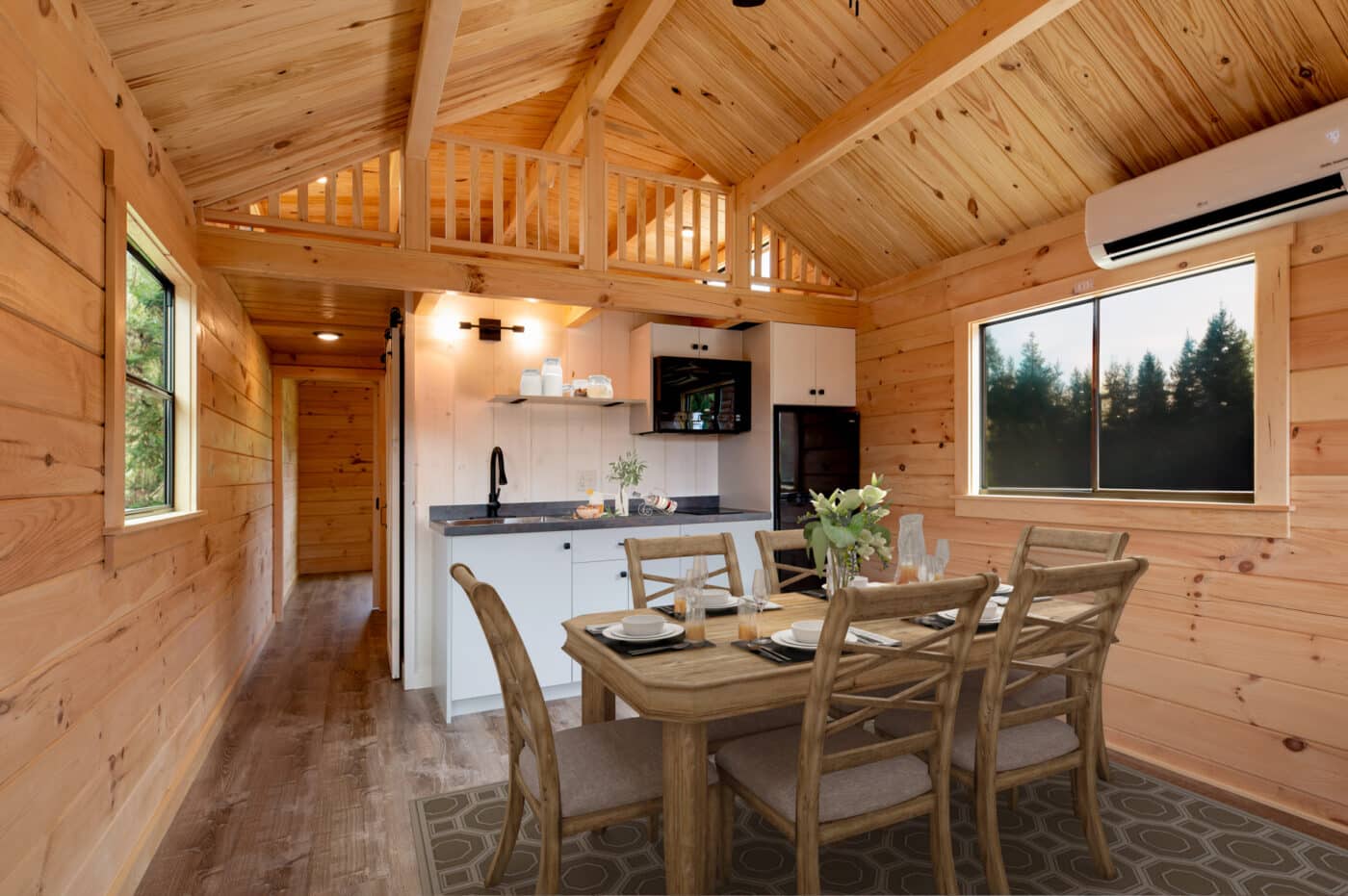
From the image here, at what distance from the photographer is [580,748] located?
195 cm

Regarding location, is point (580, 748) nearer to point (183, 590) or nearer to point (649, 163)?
point (183, 590)

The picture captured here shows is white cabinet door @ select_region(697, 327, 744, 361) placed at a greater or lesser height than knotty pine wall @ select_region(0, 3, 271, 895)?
greater

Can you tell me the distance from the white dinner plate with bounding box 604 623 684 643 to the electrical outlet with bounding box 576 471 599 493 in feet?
7.90

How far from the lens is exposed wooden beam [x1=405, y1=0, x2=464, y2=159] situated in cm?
229

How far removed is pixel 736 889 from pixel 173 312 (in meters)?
2.94

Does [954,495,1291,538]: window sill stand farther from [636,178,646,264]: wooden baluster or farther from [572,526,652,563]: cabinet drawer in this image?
[636,178,646,264]: wooden baluster

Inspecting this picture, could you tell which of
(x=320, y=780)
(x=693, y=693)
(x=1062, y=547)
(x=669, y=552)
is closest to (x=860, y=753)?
(x=693, y=693)

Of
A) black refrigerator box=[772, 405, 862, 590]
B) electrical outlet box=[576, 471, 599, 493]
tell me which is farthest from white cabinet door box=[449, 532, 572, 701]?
black refrigerator box=[772, 405, 862, 590]

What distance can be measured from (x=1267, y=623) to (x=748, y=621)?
2.02 meters

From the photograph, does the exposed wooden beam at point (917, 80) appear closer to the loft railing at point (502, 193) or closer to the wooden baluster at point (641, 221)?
the wooden baluster at point (641, 221)

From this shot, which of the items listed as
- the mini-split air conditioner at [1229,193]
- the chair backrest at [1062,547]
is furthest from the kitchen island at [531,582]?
the mini-split air conditioner at [1229,193]

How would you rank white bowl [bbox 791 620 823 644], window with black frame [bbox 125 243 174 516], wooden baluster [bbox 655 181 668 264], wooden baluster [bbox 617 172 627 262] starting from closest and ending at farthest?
white bowl [bbox 791 620 823 644] → window with black frame [bbox 125 243 174 516] → wooden baluster [bbox 617 172 627 262] → wooden baluster [bbox 655 181 668 264]

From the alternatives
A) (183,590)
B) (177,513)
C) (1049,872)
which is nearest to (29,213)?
(177,513)

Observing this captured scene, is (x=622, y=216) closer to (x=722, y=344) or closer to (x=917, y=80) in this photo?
(x=722, y=344)
